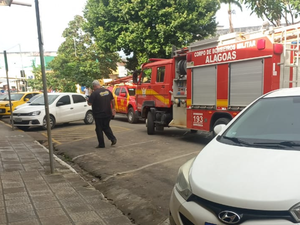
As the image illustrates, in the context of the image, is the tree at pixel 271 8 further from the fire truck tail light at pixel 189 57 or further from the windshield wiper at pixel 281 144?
the windshield wiper at pixel 281 144

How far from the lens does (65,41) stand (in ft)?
98.0

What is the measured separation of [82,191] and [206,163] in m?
2.68

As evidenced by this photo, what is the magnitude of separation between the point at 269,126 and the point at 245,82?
3767 millimetres

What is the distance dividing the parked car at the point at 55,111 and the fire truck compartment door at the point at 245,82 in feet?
25.9

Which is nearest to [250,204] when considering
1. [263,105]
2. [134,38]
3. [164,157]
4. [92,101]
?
[263,105]

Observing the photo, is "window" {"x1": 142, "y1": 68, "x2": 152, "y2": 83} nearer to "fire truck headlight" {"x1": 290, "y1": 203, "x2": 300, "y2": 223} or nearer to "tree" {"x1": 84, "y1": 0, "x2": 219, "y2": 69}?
"tree" {"x1": 84, "y1": 0, "x2": 219, "y2": 69}

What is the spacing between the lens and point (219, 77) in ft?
24.4

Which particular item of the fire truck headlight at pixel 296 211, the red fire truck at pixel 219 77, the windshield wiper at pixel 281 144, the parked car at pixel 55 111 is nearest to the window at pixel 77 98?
the parked car at pixel 55 111

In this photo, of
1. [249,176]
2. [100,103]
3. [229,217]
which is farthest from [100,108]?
[229,217]

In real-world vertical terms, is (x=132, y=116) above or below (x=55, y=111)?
below

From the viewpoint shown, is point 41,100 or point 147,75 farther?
point 41,100

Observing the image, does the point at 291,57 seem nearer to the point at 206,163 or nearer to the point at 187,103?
the point at 187,103

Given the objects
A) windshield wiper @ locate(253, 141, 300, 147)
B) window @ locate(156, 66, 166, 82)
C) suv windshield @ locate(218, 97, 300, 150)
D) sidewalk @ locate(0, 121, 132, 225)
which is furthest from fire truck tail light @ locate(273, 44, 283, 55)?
sidewalk @ locate(0, 121, 132, 225)

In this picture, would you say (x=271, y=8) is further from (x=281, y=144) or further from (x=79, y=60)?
(x=79, y=60)
